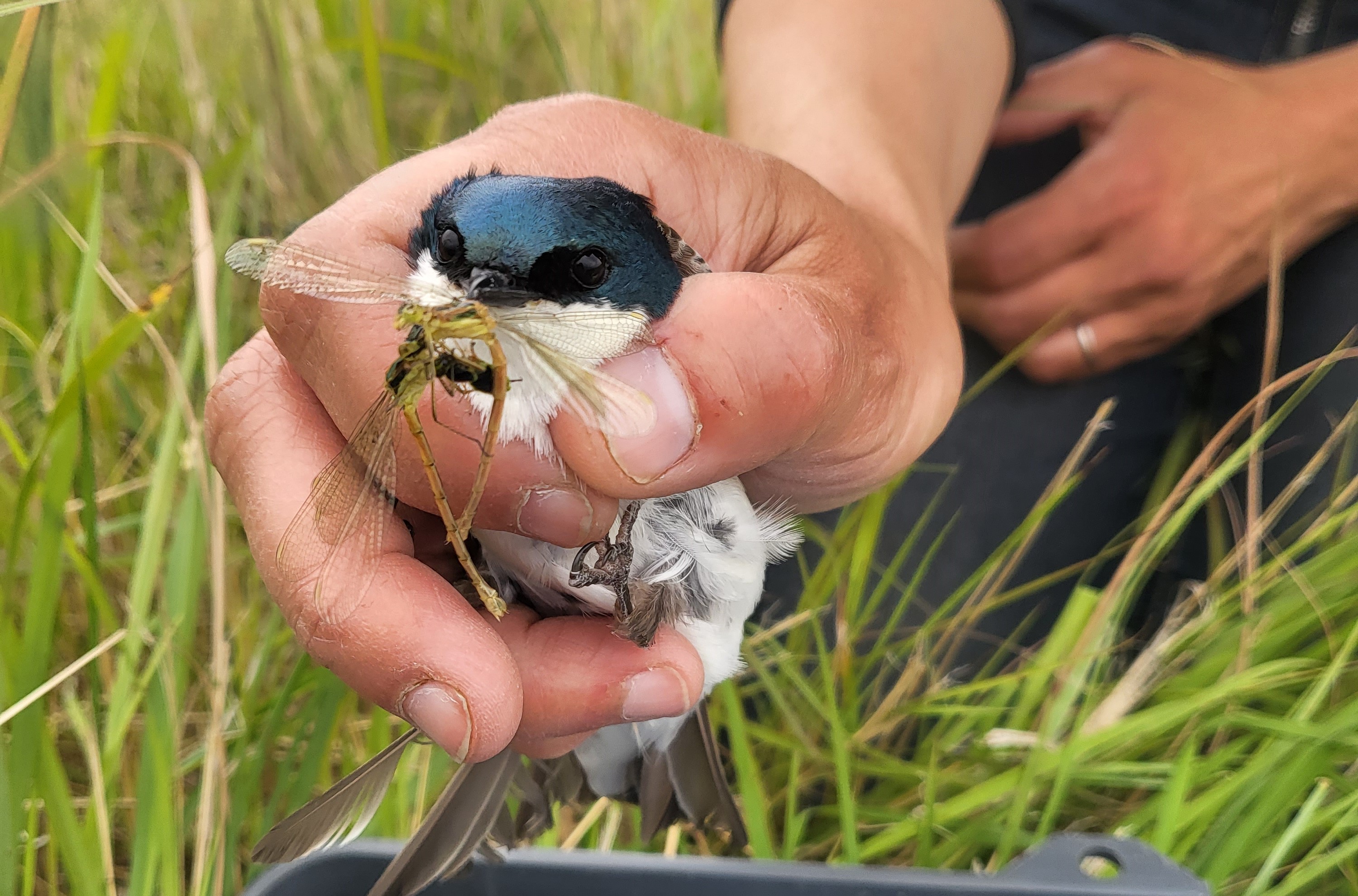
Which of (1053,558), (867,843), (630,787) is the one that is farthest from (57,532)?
(1053,558)

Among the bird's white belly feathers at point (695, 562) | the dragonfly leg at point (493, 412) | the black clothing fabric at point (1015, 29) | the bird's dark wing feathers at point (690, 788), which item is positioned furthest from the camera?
the black clothing fabric at point (1015, 29)

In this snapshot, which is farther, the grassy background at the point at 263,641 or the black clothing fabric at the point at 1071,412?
the black clothing fabric at the point at 1071,412

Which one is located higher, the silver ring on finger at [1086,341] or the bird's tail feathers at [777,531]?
the bird's tail feathers at [777,531]

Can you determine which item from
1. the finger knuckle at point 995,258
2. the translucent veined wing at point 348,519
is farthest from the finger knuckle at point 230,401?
the finger knuckle at point 995,258

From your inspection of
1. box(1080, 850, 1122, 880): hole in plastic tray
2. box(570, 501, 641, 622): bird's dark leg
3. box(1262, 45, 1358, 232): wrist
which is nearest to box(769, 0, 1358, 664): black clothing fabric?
box(1262, 45, 1358, 232): wrist

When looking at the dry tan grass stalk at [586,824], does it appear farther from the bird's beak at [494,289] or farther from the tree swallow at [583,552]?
the bird's beak at [494,289]

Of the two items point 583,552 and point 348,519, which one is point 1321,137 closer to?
point 583,552
